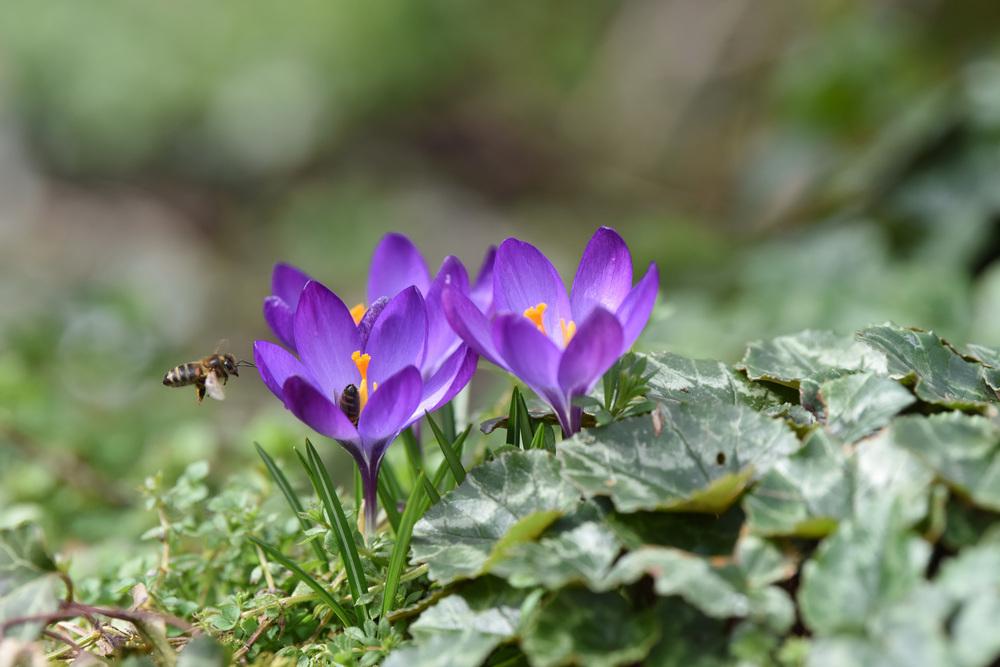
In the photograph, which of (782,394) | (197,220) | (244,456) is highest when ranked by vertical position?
(197,220)

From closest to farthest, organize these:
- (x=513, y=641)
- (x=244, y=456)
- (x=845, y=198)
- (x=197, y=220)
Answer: (x=513, y=641) → (x=244, y=456) → (x=845, y=198) → (x=197, y=220)

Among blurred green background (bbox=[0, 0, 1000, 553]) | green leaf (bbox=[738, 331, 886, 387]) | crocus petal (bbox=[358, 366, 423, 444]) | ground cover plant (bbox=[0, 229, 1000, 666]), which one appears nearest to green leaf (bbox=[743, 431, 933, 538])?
ground cover plant (bbox=[0, 229, 1000, 666])

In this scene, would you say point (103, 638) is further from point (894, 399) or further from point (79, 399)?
point (79, 399)

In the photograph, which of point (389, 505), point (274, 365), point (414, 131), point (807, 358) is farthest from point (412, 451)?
point (414, 131)

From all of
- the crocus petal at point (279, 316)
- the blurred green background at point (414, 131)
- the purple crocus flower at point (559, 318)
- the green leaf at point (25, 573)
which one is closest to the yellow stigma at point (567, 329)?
the purple crocus flower at point (559, 318)

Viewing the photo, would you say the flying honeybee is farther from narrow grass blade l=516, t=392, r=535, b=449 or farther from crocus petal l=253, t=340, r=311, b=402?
narrow grass blade l=516, t=392, r=535, b=449

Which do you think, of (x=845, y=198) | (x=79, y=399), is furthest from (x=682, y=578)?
(x=845, y=198)
